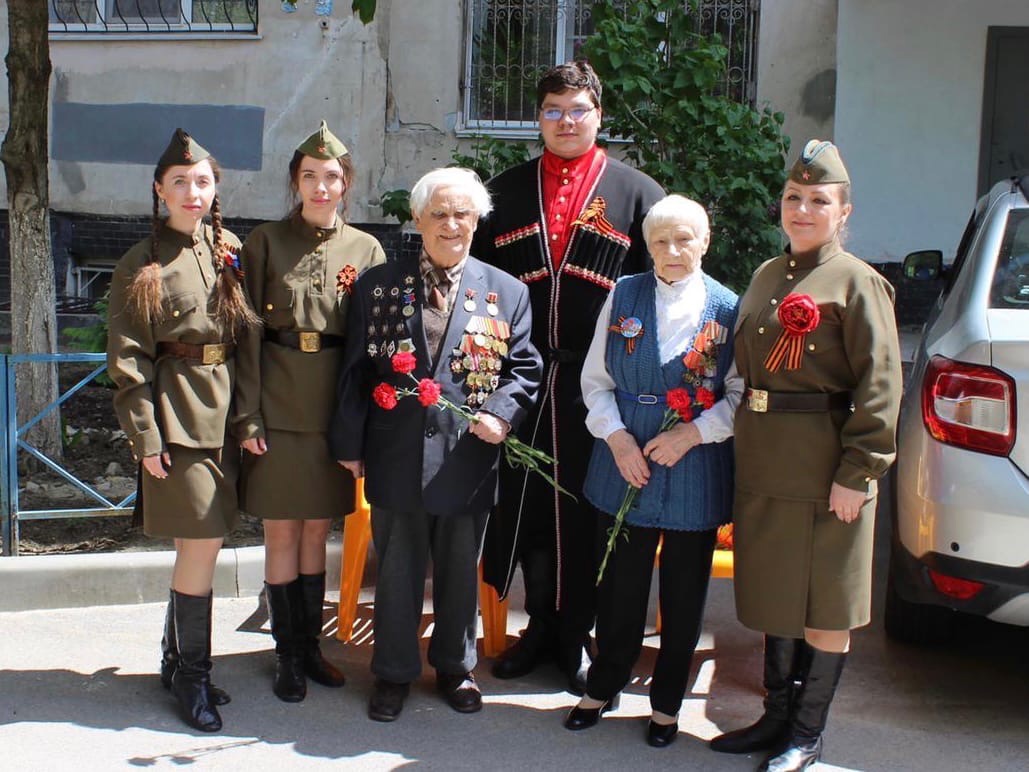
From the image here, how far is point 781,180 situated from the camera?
6.09 meters

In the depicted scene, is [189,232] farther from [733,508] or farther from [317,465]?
[733,508]

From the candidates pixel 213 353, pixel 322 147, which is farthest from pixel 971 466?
pixel 213 353

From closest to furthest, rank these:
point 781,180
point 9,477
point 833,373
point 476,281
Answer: point 833,373 → point 476,281 → point 9,477 → point 781,180

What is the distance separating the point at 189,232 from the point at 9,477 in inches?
73.1

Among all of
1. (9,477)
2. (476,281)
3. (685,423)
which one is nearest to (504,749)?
(685,423)

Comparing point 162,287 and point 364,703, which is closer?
point 162,287

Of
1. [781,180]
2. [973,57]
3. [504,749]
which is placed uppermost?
[973,57]

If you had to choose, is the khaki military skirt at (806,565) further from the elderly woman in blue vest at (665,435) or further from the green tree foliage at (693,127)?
the green tree foliage at (693,127)

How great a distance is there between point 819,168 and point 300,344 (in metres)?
1.66

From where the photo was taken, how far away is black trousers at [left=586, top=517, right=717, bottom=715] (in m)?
3.61

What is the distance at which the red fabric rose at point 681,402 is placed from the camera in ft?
11.5

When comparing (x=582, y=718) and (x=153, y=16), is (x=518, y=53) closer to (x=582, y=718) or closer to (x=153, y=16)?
(x=153, y=16)

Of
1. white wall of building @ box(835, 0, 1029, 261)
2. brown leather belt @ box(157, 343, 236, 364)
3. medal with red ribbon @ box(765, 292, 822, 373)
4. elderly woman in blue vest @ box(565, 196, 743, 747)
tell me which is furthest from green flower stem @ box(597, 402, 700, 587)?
white wall of building @ box(835, 0, 1029, 261)

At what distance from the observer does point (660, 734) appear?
3707 mm
